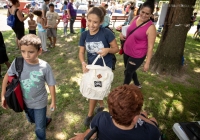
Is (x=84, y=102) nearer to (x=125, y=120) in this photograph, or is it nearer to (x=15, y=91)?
(x=15, y=91)

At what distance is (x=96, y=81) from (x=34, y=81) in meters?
0.85

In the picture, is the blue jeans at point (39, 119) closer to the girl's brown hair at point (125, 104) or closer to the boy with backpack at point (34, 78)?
the boy with backpack at point (34, 78)

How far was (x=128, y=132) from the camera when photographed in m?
1.22

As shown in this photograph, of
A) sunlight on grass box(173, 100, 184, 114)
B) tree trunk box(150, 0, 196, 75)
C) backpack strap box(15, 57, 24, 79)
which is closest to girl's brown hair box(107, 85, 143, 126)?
backpack strap box(15, 57, 24, 79)

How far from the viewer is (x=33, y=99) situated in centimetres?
199

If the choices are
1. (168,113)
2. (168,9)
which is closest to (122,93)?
(168,113)

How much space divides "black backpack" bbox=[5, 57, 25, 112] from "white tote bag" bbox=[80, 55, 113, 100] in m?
0.88

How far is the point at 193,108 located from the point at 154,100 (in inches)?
32.4

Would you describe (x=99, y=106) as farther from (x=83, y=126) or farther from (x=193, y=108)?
(x=193, y=108)

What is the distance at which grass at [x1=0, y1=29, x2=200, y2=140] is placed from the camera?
8.80 feet

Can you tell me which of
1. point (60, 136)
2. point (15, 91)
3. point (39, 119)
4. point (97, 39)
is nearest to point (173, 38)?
point (97, 39)

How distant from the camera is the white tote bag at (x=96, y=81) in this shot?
2.24 meters

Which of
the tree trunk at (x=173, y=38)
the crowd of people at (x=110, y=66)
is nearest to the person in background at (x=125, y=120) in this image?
the crowd of people at (x=110, y=66)

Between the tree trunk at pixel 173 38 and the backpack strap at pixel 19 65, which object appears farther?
the tree trunk at pixel 173 38
